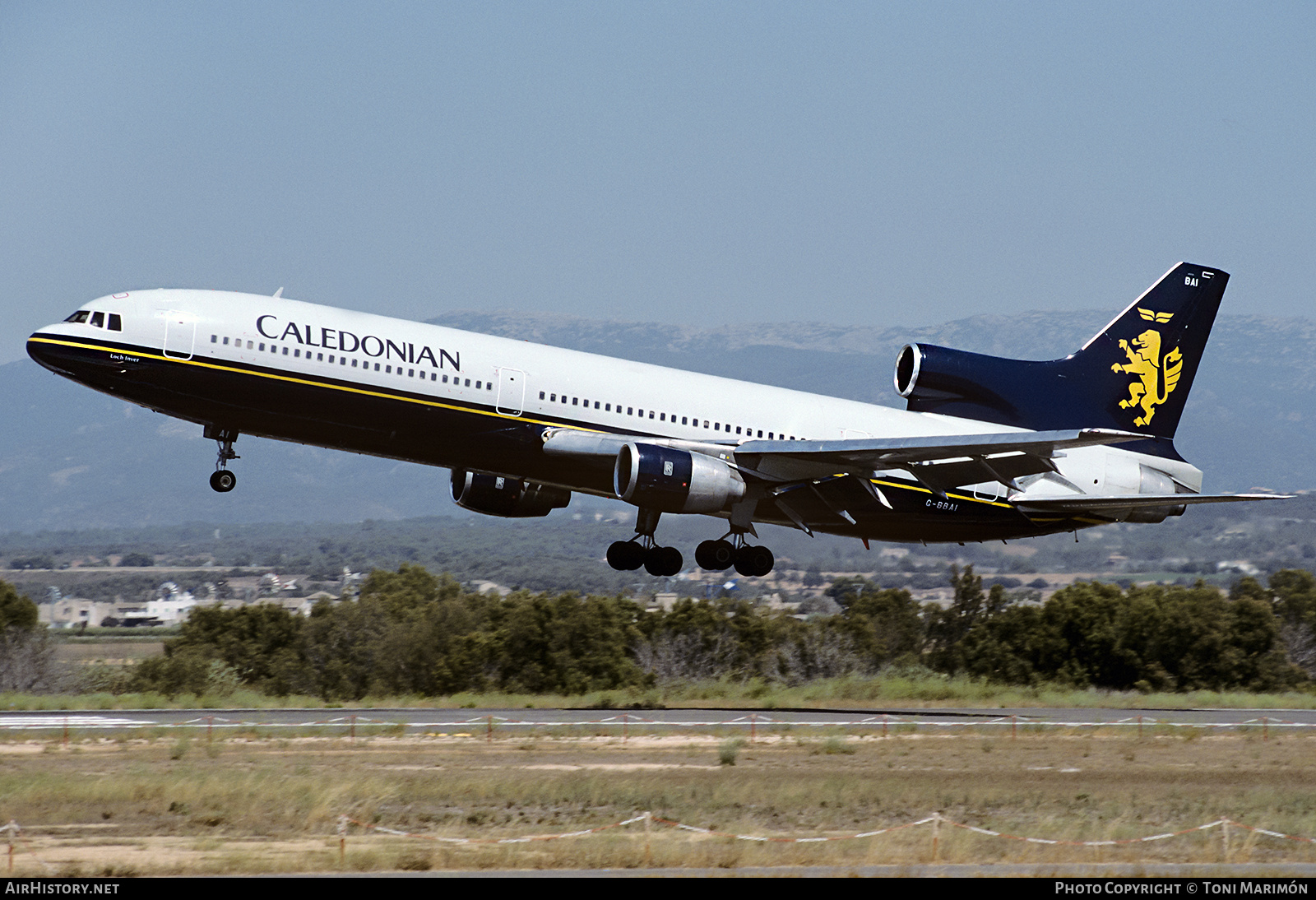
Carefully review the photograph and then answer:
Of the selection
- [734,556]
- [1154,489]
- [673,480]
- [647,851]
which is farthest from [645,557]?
[647,851]

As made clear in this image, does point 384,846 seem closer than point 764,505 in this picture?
Yes

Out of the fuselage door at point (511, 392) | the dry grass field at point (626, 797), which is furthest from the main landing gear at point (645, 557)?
the fuselage door at point (511, 392)

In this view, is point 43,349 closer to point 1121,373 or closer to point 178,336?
point 178,336

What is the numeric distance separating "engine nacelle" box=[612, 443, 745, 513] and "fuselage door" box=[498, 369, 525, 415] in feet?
8.45

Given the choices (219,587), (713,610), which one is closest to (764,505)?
(713,610)

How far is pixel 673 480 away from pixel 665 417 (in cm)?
245

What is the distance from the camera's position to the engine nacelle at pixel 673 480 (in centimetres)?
3462

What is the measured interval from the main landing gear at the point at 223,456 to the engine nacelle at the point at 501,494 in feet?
20.6

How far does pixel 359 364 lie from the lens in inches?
1326

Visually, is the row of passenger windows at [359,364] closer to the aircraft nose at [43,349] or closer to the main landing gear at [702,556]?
the aircraft nose at [43,349]

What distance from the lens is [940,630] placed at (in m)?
86.8

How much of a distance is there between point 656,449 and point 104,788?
13.7 metres
